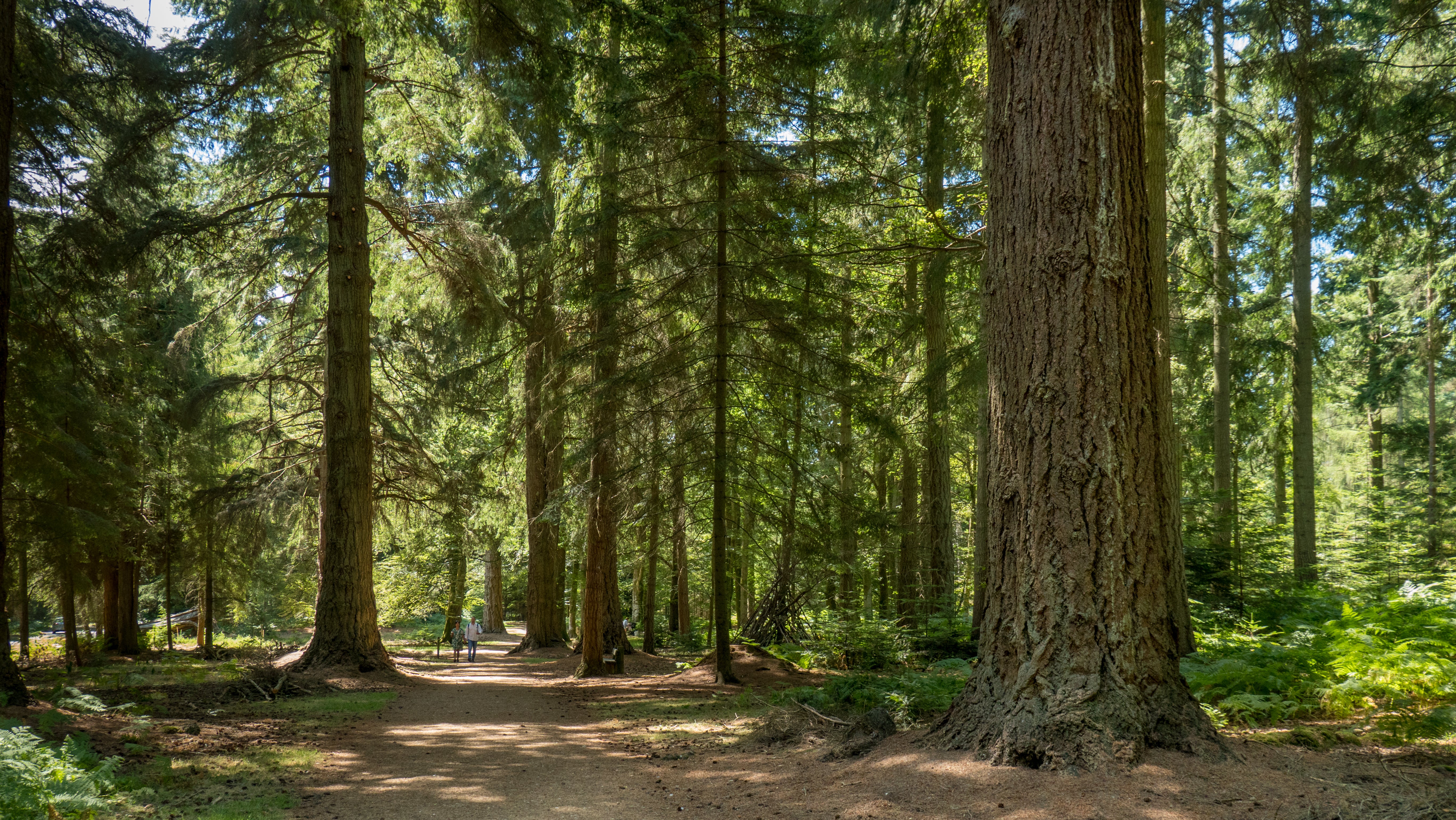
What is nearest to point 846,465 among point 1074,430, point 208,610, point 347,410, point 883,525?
point 883,525

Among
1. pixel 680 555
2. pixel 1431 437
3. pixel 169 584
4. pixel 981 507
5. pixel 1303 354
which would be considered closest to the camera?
pixel 981 507

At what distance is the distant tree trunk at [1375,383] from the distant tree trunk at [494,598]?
25.8 metres

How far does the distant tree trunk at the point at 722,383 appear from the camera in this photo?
32.6 ft

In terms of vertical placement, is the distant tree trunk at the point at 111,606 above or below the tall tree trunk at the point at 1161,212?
below

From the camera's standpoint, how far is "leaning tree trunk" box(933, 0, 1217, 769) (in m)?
4.05

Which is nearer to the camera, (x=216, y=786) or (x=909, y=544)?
(x=216, y=786)

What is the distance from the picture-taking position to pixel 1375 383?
65.0 feet

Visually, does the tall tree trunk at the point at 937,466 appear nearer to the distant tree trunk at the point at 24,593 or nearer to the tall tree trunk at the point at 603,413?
the tall tree trunk at the point at 603,413

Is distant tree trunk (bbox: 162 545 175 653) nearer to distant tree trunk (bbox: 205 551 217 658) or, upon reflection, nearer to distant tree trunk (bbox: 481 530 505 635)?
distant tree trunk (bbox: 205 551 217 658)

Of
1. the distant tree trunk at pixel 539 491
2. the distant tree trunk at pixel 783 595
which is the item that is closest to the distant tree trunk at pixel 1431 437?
the distant tree trunk at pixel 783 595

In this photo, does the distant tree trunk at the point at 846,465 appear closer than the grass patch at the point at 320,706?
No

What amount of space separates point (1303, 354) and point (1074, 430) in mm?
10908

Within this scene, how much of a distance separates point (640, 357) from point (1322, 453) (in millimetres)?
36796

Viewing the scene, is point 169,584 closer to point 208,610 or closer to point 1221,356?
point 208,610
